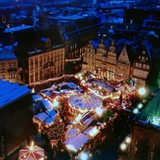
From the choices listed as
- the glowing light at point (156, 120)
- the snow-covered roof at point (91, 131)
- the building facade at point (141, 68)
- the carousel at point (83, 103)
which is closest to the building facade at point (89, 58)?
the building facade at point (141, 68)

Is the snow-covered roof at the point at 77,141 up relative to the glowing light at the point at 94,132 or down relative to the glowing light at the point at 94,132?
down

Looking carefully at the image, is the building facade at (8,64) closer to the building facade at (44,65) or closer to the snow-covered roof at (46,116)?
the building facade at (44,65)

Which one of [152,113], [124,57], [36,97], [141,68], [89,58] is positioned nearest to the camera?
[152,113]

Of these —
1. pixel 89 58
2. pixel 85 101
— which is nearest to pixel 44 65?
pixel 89 58

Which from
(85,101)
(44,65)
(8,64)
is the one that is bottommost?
(85,101)

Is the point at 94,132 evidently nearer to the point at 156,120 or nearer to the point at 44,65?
the point at 156,120

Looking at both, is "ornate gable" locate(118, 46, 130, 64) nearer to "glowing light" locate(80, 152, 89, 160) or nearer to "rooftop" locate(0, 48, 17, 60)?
"rooftop" locate(0, 48, 17, 60)

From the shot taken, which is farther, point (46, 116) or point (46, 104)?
point (46, 104)

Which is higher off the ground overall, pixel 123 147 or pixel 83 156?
pixel 123 147

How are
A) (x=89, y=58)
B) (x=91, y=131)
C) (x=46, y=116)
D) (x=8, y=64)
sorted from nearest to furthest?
1. (x=91, y=131)
2. (x=46, y=116)
3. (x=8, y=64)
4. (x=89, y=58)
